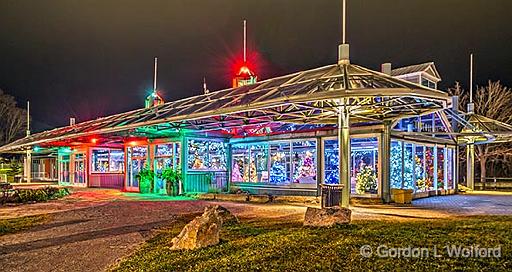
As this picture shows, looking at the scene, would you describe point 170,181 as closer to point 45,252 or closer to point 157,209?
point 157,209

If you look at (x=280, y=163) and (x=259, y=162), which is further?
(x=259, y=162)

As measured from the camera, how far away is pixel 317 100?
936 cm

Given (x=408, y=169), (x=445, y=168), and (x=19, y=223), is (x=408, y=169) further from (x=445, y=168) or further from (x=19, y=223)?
(x=19, y=223)

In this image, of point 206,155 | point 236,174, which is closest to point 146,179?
point 206,155

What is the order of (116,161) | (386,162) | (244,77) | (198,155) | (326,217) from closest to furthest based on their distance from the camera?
(326,217) < (386,162) < (198,155) < (244,77) < (116,161)

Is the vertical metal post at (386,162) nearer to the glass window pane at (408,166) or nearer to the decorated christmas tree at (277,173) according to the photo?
the glass window pane at (408,166)

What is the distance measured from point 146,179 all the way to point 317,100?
512 inches

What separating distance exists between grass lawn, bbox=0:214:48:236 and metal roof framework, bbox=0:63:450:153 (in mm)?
4545

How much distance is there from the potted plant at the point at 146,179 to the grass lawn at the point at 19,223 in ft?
26.9

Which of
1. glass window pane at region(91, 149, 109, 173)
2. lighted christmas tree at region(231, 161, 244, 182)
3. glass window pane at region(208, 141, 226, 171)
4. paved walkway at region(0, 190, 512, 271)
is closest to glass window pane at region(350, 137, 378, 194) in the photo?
paved walkway at region(0, 190, 512, 271)

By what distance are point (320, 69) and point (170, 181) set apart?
30.5 feet

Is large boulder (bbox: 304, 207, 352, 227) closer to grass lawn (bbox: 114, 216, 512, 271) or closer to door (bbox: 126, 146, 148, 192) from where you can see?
grass lawn (bbox: 114, 216, 512, 271)

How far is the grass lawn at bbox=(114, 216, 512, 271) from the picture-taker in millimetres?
5488

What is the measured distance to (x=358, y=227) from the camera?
8.10 meters
